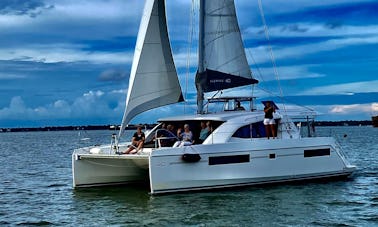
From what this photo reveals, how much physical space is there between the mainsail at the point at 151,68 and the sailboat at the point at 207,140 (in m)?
0.03

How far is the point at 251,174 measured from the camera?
18.3 metres

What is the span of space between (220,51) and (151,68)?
3.32 meters

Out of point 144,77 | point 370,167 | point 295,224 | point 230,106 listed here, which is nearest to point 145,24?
point 144,77

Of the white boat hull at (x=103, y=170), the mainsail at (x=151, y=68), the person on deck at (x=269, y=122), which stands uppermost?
the mainsail at (x=151, y=68)

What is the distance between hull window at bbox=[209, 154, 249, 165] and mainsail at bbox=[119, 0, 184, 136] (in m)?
2.98

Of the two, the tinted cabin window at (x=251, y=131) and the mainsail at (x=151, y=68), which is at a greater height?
the mainsail at (x=151, y=68)

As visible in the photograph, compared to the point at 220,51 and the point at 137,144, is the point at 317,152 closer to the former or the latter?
the point at 220,51

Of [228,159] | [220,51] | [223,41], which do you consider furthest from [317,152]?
[223,41]

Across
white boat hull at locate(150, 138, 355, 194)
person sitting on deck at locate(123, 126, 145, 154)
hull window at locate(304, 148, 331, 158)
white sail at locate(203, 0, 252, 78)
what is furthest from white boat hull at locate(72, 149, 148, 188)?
hull window at locate(304, 148, 331, 158)

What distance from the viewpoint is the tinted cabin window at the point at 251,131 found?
1855 cm

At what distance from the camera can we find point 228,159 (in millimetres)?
17719

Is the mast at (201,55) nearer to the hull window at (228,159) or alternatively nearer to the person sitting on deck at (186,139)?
the person sitting on deck at (186,139)

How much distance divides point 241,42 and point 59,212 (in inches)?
382

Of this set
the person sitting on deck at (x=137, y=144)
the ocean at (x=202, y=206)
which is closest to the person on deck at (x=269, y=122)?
the ocean at (x=202, y=206)
